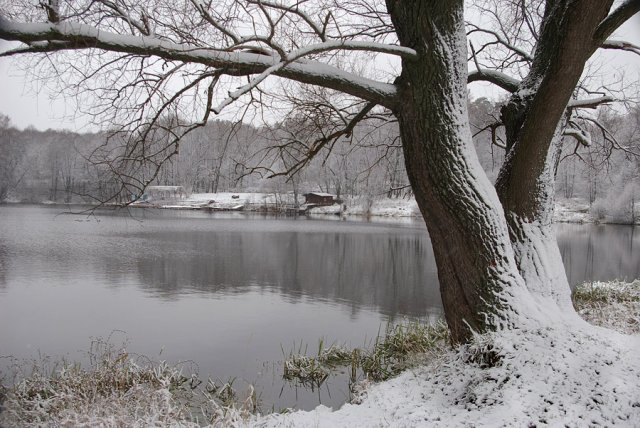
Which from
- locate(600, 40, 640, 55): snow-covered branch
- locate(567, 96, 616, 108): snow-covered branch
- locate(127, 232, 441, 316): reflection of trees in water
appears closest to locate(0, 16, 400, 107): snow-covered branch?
locate(567, 96, 616, 108): snow-covered branch

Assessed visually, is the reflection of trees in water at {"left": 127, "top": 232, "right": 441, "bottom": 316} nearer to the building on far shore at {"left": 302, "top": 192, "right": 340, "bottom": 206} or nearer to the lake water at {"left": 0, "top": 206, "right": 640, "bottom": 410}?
the lake water at {"left": 0, "top": 206, "right": 640, "bottom": 410}

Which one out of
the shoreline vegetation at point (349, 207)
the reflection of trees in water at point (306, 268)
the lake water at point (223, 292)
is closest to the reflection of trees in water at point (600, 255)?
the lake water at point (223, 292)

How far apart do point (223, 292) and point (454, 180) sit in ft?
35.5

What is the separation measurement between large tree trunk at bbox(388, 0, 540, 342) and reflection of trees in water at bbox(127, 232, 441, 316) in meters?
7.89

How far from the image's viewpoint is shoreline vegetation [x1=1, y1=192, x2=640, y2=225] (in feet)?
130

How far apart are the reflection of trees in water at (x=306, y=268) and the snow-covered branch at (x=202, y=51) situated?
862 cm

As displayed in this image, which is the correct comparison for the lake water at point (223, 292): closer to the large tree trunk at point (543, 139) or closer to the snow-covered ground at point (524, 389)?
the snow-covered ground at point (524, 389)

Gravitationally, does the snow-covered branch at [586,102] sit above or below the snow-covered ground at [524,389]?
above

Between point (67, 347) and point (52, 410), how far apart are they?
4939mm

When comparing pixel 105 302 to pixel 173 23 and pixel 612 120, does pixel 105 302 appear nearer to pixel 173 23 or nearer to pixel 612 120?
pixel 173 23

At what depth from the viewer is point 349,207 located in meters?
48.2

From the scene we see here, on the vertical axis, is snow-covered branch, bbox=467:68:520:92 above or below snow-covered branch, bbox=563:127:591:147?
above

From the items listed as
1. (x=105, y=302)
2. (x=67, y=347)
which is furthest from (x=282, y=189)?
(x=67, y=347)

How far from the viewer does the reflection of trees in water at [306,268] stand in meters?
13.8
